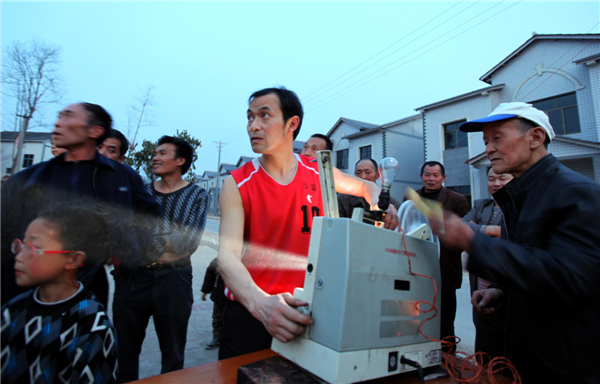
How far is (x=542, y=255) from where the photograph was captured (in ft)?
3.38

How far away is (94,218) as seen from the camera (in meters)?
1.04

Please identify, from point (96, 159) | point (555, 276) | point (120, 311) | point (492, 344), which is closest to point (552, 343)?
point (555, 276)

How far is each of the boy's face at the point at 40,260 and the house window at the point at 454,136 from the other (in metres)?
15.5

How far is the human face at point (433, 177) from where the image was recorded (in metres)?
3.59

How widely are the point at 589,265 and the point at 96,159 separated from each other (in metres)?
1.68

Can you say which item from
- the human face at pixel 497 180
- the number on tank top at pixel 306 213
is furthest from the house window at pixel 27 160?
the human face at pixel 497 180

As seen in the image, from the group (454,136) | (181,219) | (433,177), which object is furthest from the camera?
(454,136)

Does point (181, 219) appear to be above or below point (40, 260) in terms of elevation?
above

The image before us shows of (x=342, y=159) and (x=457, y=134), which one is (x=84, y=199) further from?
(x=342, y=159)

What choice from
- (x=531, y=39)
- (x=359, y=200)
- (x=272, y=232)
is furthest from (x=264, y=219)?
(x=531, y=39)

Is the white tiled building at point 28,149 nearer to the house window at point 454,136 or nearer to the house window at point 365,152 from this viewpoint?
the house window at point 454,136

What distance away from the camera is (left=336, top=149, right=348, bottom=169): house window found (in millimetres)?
20516

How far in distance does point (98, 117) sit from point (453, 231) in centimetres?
131

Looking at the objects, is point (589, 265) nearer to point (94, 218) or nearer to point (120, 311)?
point (94, 218)
